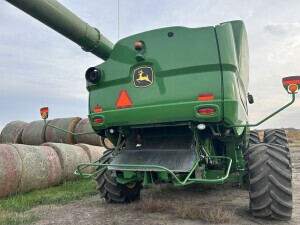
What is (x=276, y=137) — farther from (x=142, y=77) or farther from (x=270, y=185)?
(x=142, y=77)

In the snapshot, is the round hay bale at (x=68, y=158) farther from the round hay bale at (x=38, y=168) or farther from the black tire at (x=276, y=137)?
the black tire at (x=276, y=137)

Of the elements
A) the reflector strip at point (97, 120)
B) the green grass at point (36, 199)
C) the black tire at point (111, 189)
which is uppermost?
the reflector strip at point (97, 120)

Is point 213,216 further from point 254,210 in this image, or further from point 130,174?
point 130,174

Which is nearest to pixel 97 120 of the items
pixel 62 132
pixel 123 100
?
pixel 123 100

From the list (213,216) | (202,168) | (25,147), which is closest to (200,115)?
(202,168)

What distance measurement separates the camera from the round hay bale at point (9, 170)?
6661 millimetres

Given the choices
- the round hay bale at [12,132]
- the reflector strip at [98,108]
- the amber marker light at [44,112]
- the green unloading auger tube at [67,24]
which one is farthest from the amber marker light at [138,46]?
the round hay bale at [12,132]

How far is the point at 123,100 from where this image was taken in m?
5.08

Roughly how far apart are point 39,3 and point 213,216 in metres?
4.35

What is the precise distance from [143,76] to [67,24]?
1.98 meters

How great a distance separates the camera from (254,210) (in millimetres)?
4594

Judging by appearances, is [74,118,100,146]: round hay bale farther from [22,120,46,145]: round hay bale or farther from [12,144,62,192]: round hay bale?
[12,144,62,192]: round hay bale

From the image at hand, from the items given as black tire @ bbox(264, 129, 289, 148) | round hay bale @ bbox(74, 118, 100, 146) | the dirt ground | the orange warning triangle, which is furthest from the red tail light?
round hay bale @ bbox(74, 118, 100, 146)

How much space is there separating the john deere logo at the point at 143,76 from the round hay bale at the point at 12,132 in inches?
495
